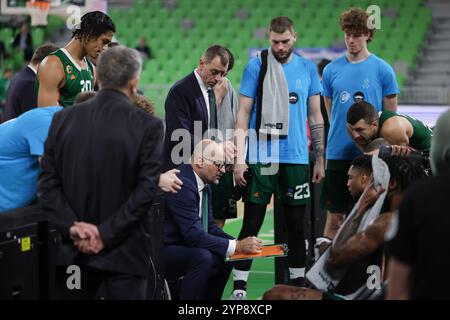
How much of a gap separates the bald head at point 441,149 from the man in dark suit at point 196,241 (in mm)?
1937

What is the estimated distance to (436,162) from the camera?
10.2 ft

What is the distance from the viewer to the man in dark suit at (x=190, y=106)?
5.92m

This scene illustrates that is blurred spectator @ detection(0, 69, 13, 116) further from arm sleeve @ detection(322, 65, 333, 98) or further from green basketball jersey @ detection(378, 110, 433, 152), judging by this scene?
green basketball jersey @ detection(378, 110, 433, 152)

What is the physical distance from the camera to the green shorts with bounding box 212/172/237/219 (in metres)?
6.61

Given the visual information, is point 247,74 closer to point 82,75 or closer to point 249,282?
point 82,75

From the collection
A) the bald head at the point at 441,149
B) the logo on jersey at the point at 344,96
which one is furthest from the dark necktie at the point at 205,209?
the bald head at the point at 441,149

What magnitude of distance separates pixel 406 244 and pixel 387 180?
1396 mm

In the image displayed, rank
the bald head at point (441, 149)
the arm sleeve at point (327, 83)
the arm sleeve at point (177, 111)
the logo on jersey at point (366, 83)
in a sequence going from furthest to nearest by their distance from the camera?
the arm sleeve at point (327, 83), the logo on jersey at point (366, 83), the arm sleeve at point (177, 111), the bald head at point (441, 149)

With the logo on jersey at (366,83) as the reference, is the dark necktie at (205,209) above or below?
below

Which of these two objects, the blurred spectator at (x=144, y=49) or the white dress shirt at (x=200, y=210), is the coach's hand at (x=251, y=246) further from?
the blurred spectator at (x=144, y=49)

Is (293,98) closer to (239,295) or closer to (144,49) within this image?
(239,295)

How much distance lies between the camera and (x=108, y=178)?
3.65 meters

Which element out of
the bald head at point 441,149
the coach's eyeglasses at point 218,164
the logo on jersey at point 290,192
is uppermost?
the bald head at point 441,149

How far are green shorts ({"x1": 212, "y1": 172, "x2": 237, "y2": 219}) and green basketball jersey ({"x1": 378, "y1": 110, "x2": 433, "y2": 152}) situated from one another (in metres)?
1.35
